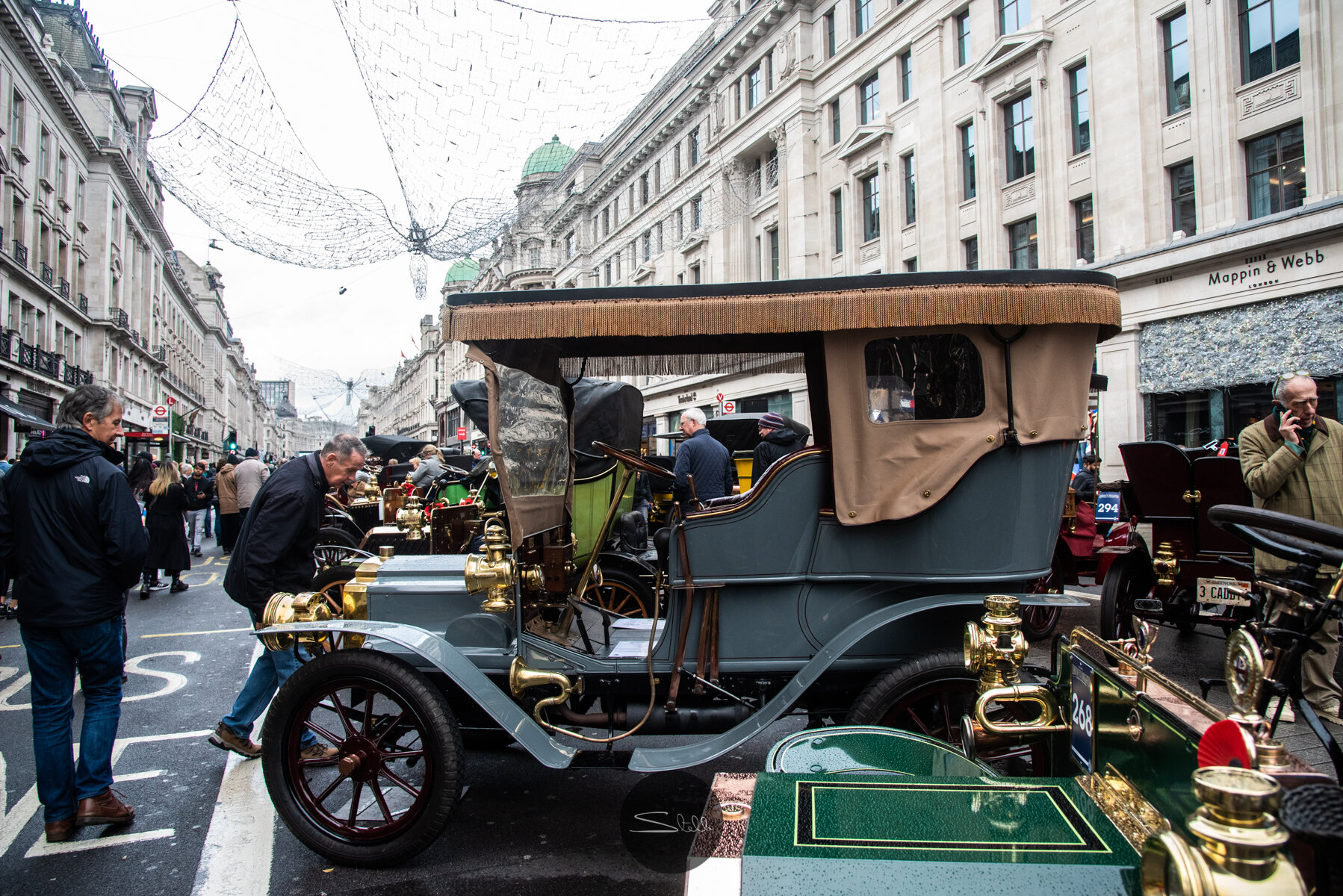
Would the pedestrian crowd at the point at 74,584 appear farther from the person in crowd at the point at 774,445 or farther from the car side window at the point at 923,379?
the person in crowd at the point at 774,445

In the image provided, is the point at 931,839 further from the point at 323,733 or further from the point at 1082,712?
the point at 323,733

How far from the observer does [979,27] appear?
20.8 metres

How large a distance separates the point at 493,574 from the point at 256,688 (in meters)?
1.97

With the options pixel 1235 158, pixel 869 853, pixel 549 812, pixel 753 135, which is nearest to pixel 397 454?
pixel 549 812

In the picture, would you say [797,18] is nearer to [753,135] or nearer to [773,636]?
[753,135]

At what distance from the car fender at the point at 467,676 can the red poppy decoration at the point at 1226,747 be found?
2290 millimetres

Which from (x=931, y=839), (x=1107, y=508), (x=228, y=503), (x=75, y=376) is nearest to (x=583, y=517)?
(x=931, y=839)

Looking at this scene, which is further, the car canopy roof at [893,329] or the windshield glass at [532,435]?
the windshield glass at [532,435]

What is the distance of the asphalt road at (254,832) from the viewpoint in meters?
3.04

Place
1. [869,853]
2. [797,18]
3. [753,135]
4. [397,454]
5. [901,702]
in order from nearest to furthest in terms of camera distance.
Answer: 1. [869,853]
2. [901,702]
3. [397,454]
4. [797,18]
5. [753,135]

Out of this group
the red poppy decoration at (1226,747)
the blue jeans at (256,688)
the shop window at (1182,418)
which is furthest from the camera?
the shop window at (1182,418)

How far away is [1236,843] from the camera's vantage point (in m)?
0.98

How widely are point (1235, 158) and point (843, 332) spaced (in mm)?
16203

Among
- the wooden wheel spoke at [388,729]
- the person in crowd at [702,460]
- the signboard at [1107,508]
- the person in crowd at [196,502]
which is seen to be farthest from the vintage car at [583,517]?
the person in crowd at [196,502]
